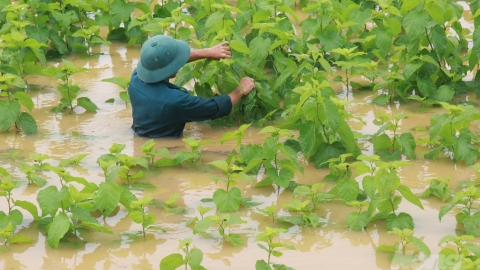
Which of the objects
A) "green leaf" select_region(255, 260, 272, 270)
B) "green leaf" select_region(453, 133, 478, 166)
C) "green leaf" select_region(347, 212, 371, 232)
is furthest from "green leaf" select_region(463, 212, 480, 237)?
"green leaf" select_region(255, 260, 272, 270)

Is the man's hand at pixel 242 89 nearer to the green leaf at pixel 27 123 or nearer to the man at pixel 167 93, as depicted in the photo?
the man at pixel 167 93

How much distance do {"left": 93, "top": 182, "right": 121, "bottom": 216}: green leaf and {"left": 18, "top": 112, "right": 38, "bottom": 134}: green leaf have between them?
129cm

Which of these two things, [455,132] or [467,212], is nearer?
[467,212]

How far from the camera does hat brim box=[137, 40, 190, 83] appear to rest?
5.13 m

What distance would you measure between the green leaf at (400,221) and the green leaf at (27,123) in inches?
90.5

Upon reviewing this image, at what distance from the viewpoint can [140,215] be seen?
4.05 m

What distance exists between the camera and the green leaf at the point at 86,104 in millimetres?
5613

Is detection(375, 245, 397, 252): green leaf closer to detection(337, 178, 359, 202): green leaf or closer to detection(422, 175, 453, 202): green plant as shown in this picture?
detection(337, 178, 359, 202): green leaf

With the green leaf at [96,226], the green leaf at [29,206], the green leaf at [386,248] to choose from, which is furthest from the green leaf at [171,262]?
the green leaf at [386,248]

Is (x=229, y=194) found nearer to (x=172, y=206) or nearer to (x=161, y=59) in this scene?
(x=172, y=206)

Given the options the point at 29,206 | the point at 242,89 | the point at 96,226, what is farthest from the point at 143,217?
the point at 242,89

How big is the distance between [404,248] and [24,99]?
253 cm

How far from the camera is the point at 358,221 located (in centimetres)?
412

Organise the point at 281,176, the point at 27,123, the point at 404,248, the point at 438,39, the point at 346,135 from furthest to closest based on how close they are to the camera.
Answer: the point at 438,39 → the point at 27,123 → the point at 346,135 → the point at 281,176 → the point at 404,248
